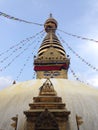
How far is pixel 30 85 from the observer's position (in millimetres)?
14375

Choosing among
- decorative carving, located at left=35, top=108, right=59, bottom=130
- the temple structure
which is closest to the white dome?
the temple structure

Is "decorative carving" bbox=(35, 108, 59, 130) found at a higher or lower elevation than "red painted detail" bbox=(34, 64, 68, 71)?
lower

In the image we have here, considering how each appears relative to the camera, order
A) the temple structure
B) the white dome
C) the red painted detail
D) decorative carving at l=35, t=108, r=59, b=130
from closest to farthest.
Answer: decorative carving at l=35, t=108, r=59, b=130 → the temple structure → the white dome → the red painted detail

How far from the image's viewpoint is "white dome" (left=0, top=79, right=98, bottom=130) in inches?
437

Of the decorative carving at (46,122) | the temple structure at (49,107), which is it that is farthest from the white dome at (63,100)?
the decorative carving at (46,122)

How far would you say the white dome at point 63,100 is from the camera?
36.4 feet

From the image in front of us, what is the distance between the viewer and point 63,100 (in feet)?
40.0

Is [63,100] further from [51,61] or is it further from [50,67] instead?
[51,61]

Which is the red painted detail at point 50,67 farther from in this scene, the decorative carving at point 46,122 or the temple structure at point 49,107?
the decorative carving at point 46,122

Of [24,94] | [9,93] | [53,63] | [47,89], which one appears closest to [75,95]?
[47,89]

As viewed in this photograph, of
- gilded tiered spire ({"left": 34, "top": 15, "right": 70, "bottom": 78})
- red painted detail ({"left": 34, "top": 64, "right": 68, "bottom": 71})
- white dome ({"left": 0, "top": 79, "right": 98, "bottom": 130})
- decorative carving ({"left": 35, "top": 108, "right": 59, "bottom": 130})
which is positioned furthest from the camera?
red painted detail ({"left": 34, "top": 64, "right": 68, "bottom": 71})

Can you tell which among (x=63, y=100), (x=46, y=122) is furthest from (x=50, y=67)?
(x=46, y=122)

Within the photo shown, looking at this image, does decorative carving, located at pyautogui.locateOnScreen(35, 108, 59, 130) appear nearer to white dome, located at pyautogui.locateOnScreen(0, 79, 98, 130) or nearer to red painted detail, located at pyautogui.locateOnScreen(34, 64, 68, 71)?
white dome, located at pyautogui.locateOnScreen(0, 79, 98, 130)

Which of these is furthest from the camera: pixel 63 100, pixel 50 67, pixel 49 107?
pixel 50 67
